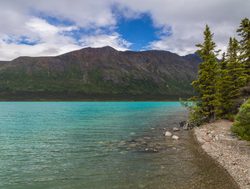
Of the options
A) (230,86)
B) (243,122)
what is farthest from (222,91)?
(243,122)

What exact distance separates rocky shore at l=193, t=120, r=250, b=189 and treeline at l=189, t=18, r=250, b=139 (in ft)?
39.2

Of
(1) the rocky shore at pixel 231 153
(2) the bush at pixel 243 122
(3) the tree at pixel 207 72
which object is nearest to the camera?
(1) the rocky shore at pixel 231 153

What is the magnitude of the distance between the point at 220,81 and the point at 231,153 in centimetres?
2511

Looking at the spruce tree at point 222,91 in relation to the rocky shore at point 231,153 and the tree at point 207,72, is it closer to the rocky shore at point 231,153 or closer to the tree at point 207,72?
the tree at point 207,72

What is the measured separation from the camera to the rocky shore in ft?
60.4

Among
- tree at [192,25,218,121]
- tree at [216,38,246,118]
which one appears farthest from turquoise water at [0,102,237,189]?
tree at [216,38,246,118]

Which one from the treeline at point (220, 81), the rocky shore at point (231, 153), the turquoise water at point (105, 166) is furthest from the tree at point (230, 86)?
the turquoise water at point (105, 166)

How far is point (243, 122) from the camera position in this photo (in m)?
28.8

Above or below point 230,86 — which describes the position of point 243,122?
below

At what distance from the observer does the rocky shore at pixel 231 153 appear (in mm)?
18419

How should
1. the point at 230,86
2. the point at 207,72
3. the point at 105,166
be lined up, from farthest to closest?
1. the point at 230,86
2. the point at 207,72
3. the point at 105,166

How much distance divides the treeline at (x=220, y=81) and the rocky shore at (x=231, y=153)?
1196 centimetres

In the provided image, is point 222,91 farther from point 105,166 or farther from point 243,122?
point 105,166

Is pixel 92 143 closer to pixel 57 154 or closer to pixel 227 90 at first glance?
pixel 57 154
